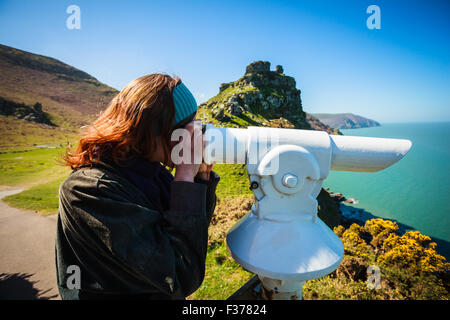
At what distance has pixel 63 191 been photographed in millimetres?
785

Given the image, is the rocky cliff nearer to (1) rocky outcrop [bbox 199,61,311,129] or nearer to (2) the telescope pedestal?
(1) rocky outcrop [bbox 199,61,311,129]

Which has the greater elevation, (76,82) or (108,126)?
(76,82)

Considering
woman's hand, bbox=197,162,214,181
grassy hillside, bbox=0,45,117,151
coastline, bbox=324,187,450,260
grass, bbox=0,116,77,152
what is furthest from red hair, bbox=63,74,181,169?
grassy hillside, bbox=0,45,117,151

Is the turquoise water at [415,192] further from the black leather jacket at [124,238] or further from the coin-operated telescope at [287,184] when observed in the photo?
the black leather jacket at [124,238]

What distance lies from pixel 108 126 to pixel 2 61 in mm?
124492

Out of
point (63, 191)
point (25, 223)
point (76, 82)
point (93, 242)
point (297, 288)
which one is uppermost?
point (76, 82)

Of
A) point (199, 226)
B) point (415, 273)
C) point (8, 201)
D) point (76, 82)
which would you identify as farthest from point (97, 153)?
point (76, 82)

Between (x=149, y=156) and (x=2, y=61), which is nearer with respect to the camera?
(x=149, y=156)

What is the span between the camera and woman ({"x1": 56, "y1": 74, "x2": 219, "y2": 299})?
0.70m

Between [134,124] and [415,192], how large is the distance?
47.4 meters

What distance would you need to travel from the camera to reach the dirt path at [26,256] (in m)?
3.89

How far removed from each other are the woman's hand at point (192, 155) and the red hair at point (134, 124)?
0.10 meters

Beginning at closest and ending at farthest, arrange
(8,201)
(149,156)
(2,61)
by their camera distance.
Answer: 1. (149,156)
2. (8,201)
3. (2,61)

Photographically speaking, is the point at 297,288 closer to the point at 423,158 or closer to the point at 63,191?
the point at 63,191
